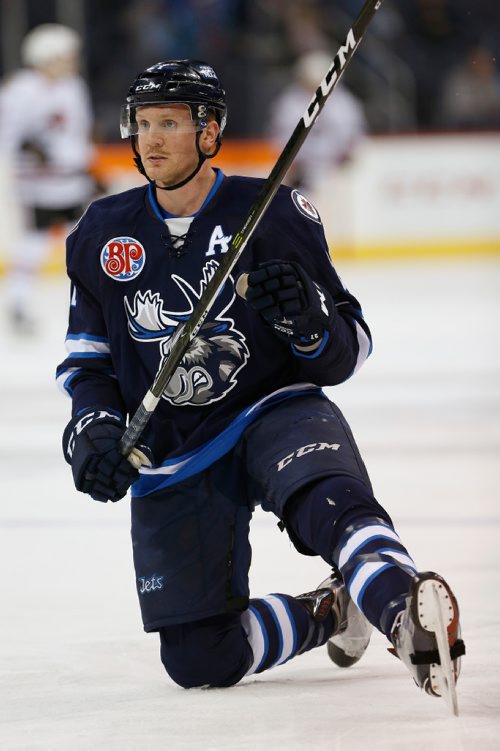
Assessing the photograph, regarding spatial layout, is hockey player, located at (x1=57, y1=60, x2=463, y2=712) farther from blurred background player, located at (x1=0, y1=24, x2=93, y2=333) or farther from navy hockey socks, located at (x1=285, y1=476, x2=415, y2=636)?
blurred background player, located at (x1=0, y1=24, x2=93, y2=333)

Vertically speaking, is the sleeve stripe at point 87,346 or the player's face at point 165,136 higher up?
the player's face at point 165,136

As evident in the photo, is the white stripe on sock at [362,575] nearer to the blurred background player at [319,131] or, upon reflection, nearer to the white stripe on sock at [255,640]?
the white stripe on sock at [255,640]

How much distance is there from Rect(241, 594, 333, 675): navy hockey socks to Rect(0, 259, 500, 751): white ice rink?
0.15 ft

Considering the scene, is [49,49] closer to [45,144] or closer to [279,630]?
[45,144]

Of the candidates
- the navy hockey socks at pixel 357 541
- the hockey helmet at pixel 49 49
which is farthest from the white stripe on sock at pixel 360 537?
the hockey helmet at pixel 49 49

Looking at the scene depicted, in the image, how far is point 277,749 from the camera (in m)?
2.01

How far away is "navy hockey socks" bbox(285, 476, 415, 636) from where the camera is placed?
6.49 feet

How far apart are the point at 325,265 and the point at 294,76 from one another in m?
8.50

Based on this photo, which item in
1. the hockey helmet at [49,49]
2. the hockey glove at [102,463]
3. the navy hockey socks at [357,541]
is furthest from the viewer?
the hockey helmet at [49,49]

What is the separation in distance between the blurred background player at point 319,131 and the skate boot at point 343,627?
776 cm

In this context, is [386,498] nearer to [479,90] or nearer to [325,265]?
[325,265]

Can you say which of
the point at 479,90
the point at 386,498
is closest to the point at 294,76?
the point at 479,90

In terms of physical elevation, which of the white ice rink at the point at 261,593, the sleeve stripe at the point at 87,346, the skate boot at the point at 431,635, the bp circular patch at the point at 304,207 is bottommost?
the white ice rink at the point at 261,593

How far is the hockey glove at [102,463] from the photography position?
7.32 ft
